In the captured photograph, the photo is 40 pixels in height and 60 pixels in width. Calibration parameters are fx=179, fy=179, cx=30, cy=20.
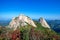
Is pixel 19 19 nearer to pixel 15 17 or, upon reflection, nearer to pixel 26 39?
pixel 15 17

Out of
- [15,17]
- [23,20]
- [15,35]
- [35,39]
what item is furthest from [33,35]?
[15,17]

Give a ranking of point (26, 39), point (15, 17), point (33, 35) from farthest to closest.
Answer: point (15, 17) → point (33, 35) → point (26, 39)

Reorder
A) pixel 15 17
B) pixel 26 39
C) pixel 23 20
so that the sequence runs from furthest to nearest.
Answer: pixel 15 17 → pixel 23 20 → pixel 26 39

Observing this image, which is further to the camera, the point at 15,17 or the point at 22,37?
the point at 15,17

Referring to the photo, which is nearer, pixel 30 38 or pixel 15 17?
pixel 30 38

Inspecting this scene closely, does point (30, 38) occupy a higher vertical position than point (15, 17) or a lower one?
lower

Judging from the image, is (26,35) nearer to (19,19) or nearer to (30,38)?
(30,38)

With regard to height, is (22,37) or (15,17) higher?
(15,17)

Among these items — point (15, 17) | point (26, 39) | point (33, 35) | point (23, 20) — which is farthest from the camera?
point (15, 17)

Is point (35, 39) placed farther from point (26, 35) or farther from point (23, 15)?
point (23, 15)
